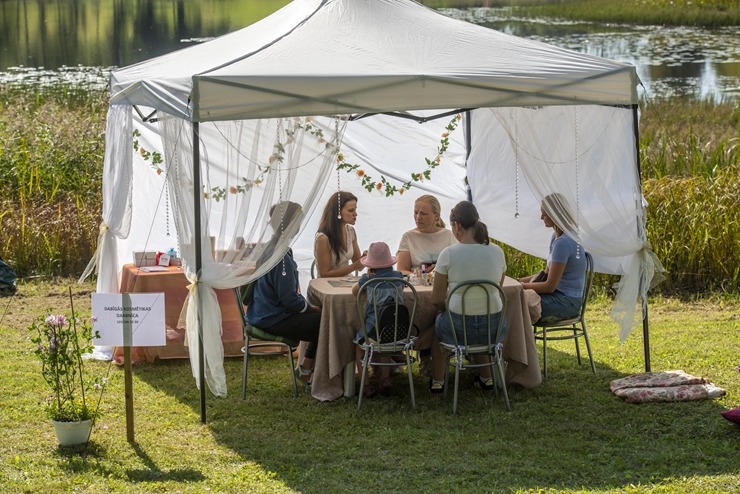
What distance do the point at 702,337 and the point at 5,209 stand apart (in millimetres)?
6358

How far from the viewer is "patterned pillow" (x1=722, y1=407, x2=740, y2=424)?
16.7ft

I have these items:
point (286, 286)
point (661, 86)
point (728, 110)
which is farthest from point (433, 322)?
point (661, 86)

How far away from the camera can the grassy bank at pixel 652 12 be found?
26.2 metres

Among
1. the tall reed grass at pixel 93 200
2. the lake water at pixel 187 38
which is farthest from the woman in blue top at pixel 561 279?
the lake water at pixel 187 38

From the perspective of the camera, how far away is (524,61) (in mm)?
5703

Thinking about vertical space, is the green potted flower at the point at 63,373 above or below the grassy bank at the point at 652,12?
below

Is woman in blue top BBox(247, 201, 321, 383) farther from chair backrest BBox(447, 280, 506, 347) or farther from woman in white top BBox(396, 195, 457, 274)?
woman in white top BBox(396, 195, 457, 274)

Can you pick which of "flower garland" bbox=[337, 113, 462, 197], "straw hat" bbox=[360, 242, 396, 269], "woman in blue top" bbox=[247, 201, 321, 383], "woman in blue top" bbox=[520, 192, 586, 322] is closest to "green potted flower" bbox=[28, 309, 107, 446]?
"woman in blue top" bbox=[247, 201, 321, 383]

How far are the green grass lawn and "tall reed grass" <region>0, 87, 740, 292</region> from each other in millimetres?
2219

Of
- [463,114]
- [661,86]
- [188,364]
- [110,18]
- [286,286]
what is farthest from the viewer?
[110,18]

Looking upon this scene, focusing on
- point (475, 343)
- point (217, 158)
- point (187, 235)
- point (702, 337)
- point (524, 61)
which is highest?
point (524, 61)

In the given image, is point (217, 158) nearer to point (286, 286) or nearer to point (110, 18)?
point (286, 286)

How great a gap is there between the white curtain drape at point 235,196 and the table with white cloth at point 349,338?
0.47 metres

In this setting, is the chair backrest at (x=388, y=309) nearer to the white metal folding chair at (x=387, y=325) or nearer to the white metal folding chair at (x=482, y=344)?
the white metal folding chair at (x=387, y=325)
